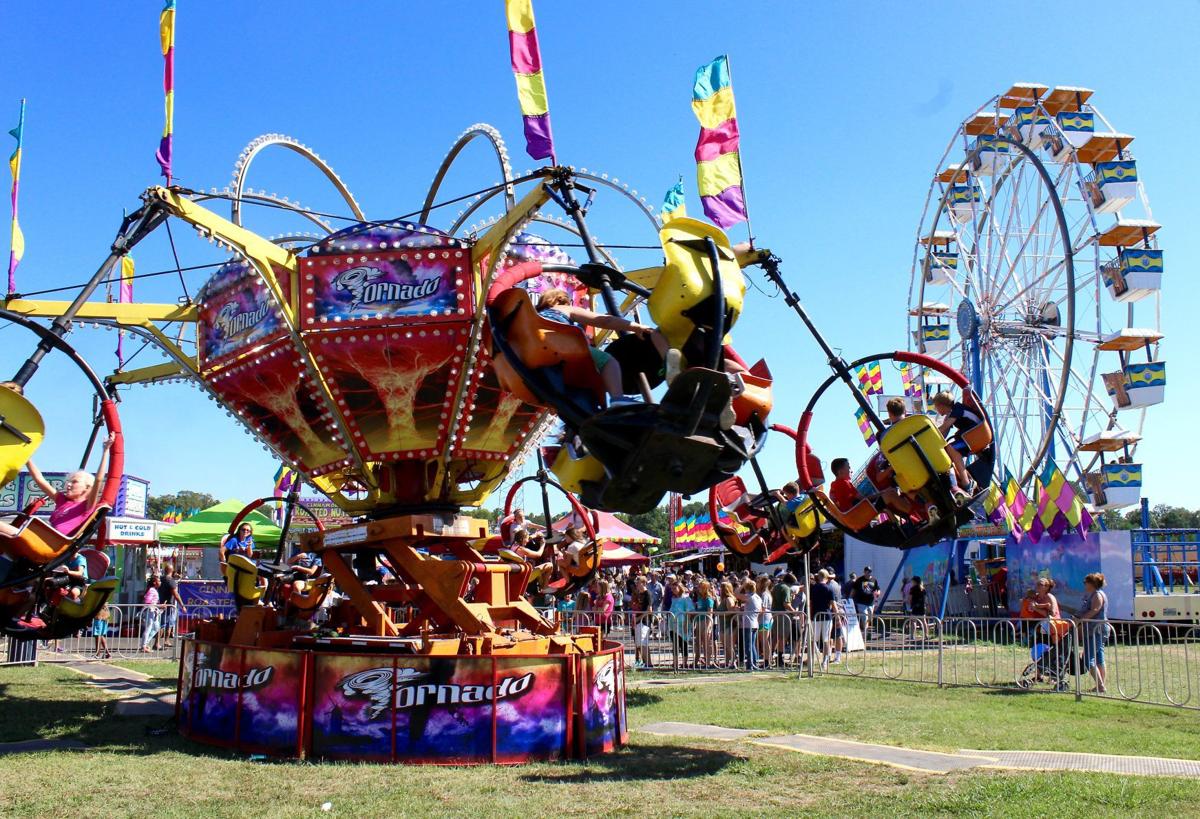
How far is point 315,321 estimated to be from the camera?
9.35m

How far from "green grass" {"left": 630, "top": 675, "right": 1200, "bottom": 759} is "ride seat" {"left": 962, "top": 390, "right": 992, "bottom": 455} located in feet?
8.81

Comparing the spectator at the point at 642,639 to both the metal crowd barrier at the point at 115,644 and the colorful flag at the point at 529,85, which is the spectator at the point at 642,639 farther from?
the colorful flag at the point at 529,85

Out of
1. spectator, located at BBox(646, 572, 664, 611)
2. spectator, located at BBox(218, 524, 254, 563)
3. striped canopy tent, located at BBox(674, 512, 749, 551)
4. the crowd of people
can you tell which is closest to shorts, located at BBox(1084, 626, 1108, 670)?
the crowd of people

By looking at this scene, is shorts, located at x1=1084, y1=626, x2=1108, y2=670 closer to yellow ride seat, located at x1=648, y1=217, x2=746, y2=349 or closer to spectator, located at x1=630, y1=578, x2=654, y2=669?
spectator, located at x1=630, y1=578, x2=654, y2=669

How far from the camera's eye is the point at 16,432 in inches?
267

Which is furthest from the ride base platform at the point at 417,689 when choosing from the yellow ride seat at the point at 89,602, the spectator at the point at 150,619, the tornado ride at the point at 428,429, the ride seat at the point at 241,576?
the spectator at the point at 150,619

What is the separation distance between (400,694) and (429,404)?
Result: 3307 millimetres

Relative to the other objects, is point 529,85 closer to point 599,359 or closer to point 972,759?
point 599,359

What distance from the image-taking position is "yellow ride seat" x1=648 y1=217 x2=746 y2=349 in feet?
17.5

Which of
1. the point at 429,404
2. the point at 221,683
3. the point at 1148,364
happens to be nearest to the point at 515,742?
the point at 221,683

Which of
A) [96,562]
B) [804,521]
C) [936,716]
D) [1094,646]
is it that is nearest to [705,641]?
[1094,646]

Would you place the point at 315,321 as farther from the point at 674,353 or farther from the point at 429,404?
the point at 674,353

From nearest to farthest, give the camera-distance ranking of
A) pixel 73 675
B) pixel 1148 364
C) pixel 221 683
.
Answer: pixel 221 683 → pixel 73 675 → pixel 1148 364

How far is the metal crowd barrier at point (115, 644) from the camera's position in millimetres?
17547
